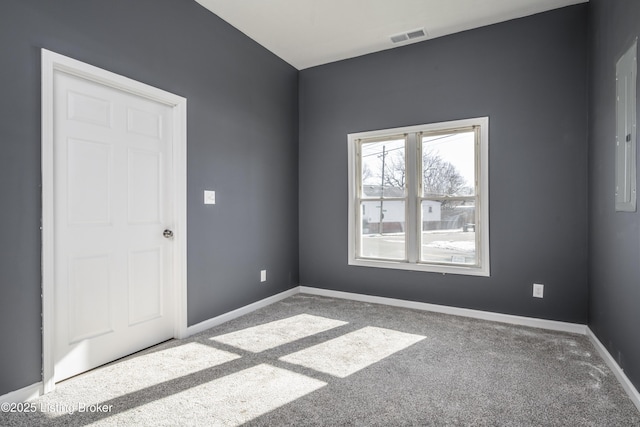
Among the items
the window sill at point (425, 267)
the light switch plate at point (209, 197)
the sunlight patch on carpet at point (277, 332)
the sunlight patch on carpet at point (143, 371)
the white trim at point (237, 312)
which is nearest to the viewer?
the sunlight patch on carpet at point (143, 371)

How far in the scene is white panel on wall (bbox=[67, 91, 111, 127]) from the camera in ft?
7.20

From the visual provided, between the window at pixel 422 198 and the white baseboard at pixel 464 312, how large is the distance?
15.3 inches

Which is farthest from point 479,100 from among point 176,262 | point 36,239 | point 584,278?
point 36,239

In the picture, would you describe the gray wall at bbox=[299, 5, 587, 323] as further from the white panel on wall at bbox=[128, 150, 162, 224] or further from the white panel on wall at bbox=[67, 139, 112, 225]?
the white panel on wall at bbox=[67, 139, 112, 225]

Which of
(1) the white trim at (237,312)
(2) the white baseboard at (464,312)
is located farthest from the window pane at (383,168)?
(1) the white trim at (237,312)

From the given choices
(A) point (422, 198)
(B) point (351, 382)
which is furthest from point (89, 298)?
(A) point (422, 198)

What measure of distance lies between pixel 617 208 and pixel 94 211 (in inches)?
137

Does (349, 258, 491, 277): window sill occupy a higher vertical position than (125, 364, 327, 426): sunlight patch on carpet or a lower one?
higher

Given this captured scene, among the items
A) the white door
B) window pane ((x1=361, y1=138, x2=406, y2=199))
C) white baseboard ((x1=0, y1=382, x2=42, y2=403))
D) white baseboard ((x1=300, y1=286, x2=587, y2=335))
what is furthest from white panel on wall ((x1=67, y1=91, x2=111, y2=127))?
white baseboard ((x1=300, y1=286, x2=587, y2=335))

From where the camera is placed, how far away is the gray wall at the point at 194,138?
187cm

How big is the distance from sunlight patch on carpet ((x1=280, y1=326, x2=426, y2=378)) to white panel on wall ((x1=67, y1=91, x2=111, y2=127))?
2115 millimetres

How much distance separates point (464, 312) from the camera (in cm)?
350

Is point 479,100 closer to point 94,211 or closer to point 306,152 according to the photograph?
point 306,152

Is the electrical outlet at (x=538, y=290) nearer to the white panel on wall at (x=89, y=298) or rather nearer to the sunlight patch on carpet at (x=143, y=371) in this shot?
the sunlight patch on carpet at (x=143, y=371)
